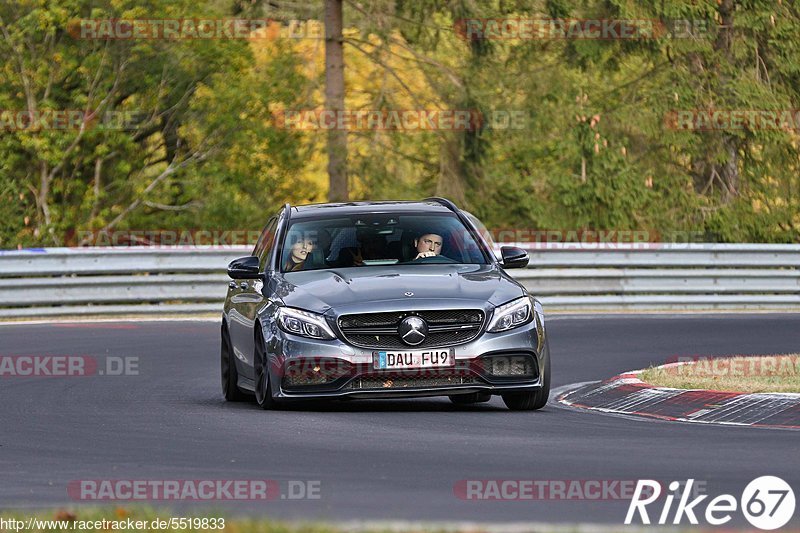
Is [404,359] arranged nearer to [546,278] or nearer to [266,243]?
[266,243]

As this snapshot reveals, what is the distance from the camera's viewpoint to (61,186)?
38781 mm

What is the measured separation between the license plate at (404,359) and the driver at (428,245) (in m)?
1.49

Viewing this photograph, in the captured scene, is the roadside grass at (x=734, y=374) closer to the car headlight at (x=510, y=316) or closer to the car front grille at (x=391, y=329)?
the car headlight at (x=510, y=316)

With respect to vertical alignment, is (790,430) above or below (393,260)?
below

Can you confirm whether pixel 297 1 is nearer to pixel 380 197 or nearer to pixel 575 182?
pixel 380 197

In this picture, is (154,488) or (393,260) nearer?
(154,488)

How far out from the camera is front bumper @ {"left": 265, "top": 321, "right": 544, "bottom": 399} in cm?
1233

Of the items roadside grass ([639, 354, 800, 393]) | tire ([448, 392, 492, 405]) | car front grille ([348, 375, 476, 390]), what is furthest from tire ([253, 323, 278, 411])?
roadside grass ([639, 354, 800, 393])

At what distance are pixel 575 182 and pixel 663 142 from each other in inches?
119

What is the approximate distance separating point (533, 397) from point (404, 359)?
123cm

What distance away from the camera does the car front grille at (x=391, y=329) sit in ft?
40.5

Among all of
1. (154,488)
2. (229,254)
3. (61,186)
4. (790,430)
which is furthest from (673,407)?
(61,186)

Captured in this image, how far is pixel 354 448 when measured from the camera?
10531 millimetres

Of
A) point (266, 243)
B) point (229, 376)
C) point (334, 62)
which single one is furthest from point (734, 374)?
point (334, 62)
